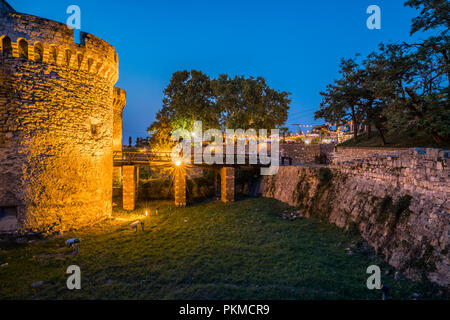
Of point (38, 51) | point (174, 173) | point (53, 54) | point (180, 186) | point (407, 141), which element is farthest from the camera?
point (174, 173)

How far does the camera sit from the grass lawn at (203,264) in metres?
6.04

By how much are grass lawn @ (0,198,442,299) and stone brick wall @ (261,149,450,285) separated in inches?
24.0

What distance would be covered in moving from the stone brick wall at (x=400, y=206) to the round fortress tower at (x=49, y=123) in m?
13.0

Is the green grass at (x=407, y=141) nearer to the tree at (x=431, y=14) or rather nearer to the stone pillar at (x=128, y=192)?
the tree at (x=431, y=14)

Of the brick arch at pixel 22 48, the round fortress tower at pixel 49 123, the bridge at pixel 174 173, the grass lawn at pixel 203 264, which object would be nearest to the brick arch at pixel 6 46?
the round fortress tower at pixel 49 123

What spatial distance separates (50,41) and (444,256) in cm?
1622

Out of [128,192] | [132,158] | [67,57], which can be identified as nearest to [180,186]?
[128,192]

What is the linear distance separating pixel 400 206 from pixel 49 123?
1496 cm

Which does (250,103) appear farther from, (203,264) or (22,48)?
(203,264)

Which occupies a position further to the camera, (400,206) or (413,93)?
(413,93)

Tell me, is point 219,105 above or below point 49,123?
above

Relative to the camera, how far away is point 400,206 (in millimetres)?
7738
